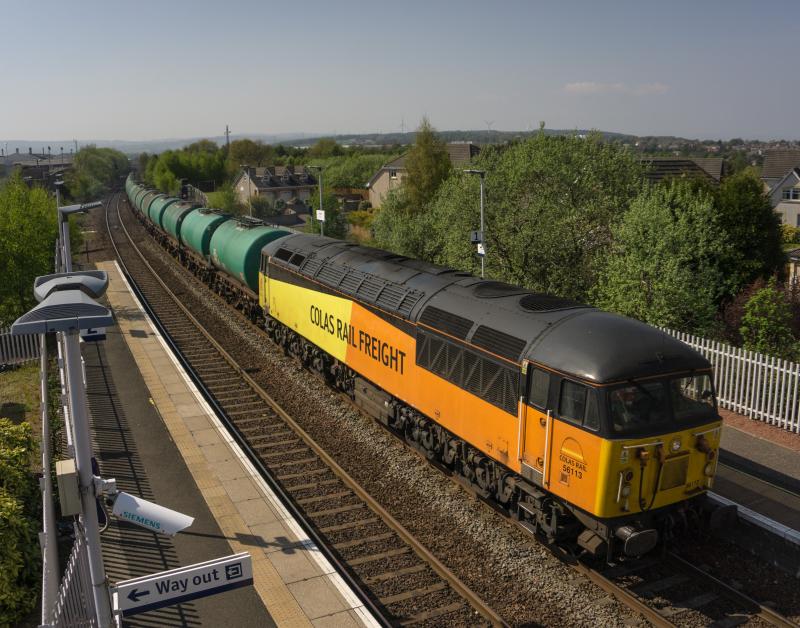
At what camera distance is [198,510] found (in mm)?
13961

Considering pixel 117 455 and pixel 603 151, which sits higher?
pixel 603 151

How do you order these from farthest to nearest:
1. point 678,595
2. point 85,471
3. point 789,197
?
point 789,197, point 678,595, point 85,471

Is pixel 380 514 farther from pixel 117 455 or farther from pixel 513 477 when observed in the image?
pixel 117 455

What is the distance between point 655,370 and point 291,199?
97751 millimetres

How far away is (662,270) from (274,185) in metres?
90.9

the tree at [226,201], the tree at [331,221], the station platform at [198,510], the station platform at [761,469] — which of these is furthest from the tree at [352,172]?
the station platform at [761,469]

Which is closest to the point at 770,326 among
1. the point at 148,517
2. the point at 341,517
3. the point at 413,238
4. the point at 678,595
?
the point at 678,595

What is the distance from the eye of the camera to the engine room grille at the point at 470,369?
40.7ft

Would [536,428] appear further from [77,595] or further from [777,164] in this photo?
[777,164]

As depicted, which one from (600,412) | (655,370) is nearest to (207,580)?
(600,412)

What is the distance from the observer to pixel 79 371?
6926 millimetres

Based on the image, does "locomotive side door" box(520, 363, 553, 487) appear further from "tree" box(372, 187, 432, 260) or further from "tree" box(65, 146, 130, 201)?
"tree" box(65, 146, 130, 201)

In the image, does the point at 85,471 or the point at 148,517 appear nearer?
the point at 85,471

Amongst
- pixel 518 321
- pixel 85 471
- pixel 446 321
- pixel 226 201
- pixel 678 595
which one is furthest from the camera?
pixel 226 201
